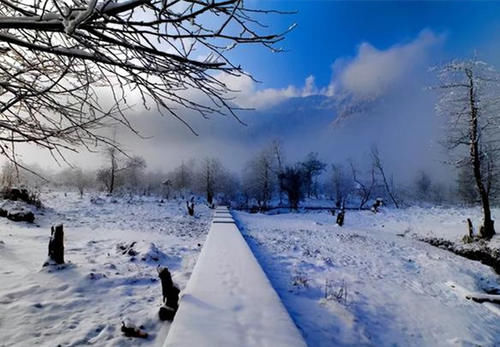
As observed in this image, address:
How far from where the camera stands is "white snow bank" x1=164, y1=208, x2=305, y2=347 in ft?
6.48

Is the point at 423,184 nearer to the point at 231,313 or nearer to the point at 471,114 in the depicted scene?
the point at 471,114

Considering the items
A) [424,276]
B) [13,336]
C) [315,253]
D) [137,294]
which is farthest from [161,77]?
[424,276]

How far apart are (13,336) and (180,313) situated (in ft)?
4.30

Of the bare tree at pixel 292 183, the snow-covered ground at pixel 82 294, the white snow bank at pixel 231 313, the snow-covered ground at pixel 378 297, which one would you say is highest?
the bare tree at pixel 292 183

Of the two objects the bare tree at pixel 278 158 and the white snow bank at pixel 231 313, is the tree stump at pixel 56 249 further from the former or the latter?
the bare tree at pixel 278 158

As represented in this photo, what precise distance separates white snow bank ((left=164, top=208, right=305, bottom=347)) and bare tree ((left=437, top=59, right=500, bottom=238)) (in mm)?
12422

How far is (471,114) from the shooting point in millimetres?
11516

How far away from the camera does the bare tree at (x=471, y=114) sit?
1102 centimetres

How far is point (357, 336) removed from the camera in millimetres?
2588

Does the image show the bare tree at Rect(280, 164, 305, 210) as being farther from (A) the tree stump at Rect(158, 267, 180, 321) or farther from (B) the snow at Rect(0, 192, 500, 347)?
(A) the tree stump at Rect(158, 267, 180, 321)

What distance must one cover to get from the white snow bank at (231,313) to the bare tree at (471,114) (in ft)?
40.8

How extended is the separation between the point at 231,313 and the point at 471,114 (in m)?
14.2

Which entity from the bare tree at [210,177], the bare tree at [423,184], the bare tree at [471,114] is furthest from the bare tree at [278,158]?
the bare tree at [423,184]

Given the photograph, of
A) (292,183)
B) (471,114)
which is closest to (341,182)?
(292,183)
